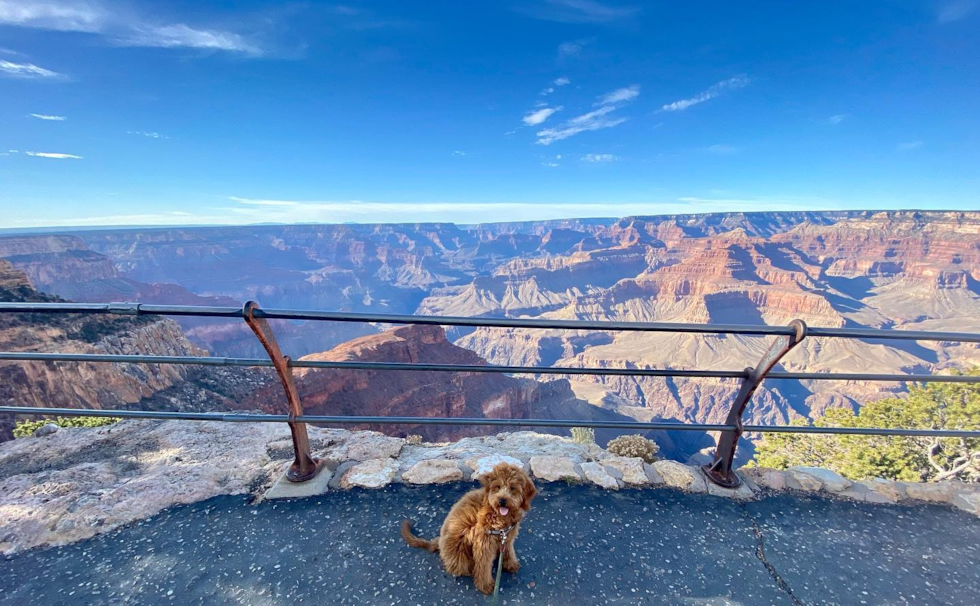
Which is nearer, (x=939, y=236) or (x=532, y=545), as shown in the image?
(x=532, y=545)

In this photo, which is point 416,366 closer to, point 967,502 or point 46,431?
point 967,502

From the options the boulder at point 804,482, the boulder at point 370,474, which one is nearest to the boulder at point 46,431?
the boulder at point 370,474

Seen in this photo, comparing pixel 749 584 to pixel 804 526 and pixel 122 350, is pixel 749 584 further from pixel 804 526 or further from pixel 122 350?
pixel 122 350

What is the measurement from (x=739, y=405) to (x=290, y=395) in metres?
2.54

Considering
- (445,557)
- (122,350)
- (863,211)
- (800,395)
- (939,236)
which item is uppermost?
(863,211)

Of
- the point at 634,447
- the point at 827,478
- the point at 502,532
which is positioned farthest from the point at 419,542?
the point at 634,447

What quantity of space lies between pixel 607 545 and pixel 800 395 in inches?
4093

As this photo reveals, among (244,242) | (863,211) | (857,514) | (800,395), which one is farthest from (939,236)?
(244,242)

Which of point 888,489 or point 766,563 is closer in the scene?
point 766,563

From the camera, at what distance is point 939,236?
136 meters

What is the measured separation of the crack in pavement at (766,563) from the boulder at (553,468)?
37.9 inches

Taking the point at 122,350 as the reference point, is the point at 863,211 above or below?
above

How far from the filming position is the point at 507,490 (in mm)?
1810

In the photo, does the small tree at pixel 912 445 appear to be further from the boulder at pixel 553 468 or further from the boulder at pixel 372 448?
the boulder at pixel 372 448
